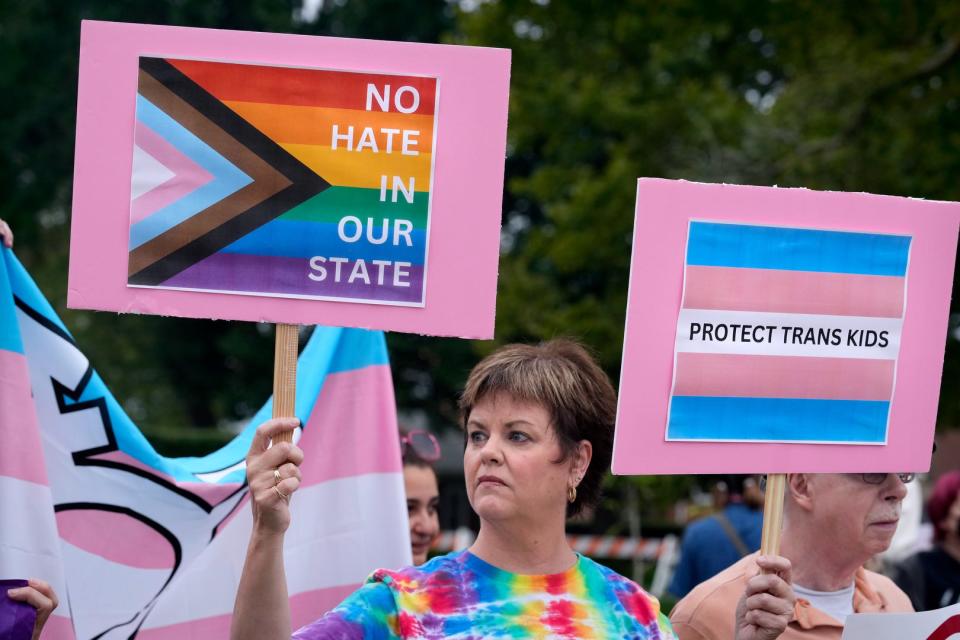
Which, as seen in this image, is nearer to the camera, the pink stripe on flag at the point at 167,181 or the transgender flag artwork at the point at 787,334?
the pink stripe on flag at the point at 167,181

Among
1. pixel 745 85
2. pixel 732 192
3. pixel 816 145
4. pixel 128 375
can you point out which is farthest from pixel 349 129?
pixel 128 375

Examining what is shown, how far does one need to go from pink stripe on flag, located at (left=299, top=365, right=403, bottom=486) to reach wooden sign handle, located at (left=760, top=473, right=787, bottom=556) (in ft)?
4.20

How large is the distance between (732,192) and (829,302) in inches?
14.8

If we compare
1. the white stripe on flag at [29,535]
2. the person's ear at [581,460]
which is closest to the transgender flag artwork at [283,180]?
the person's ear at [581,460]

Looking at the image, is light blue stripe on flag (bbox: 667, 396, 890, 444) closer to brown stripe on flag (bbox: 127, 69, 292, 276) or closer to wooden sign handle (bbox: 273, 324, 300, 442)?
wooden sign handle (bbox: 273, 324, 300, 442)

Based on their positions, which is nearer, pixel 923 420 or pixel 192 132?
pixel 192 132

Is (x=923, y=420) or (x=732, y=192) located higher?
(x=732, y=192)

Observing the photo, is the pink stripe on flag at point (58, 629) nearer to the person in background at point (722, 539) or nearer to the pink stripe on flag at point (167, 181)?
the pink stripe on flag at point (167, 181)

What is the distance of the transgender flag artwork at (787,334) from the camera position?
3.23 meters

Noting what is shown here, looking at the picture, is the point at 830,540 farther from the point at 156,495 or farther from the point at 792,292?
the point at 156,495

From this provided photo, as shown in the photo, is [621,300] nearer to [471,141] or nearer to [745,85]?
[745,85]

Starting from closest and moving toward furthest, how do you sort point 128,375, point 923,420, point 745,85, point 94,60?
point 94,60, point 923,420, point 745,85, point 128,375

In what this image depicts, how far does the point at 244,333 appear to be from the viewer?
26250 mm

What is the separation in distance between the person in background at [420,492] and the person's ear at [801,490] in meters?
1.30
